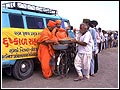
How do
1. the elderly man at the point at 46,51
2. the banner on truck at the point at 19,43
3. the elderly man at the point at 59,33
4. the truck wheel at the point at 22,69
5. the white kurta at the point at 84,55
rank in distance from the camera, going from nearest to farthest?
the banner on truck at the point at 19,43 → the truck wheel at the point at 22,69 → the white kurta at the point at 84,55 → the elderly man at the point at 46,51 → the elderly man at the point at 59,33

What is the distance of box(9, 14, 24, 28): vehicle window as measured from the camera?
6871mm

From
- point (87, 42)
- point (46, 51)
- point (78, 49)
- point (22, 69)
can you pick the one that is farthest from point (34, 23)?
point (87, 42)

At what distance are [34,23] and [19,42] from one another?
3.97 feet

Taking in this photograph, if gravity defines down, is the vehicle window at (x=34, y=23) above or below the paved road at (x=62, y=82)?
above

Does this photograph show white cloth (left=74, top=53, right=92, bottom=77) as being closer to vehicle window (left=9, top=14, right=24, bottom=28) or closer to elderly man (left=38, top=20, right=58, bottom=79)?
elderly man (left=38, top=20, right=58, bottom=79)

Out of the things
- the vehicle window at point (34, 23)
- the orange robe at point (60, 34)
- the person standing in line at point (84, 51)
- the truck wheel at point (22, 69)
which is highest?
the vehicle window at point (34, 23)

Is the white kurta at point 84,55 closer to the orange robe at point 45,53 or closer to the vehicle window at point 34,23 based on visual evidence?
the orange robe at point 45,53

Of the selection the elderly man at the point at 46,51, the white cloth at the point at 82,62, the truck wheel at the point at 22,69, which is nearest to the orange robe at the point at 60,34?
the elderly man at the point at 46,51

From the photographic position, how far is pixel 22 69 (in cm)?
709

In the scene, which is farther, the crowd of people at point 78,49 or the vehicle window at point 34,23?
the vehicle window at point 34,23

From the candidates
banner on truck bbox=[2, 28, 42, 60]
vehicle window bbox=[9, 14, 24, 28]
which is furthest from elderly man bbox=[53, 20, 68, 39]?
vehicle window bbox=[9, 14, 24, 28]

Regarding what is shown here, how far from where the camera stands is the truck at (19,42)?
6.50 metres

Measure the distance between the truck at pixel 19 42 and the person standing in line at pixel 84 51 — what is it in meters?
1.38

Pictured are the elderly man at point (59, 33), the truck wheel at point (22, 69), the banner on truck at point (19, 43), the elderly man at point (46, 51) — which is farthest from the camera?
the elderly man at point (59, 33)
